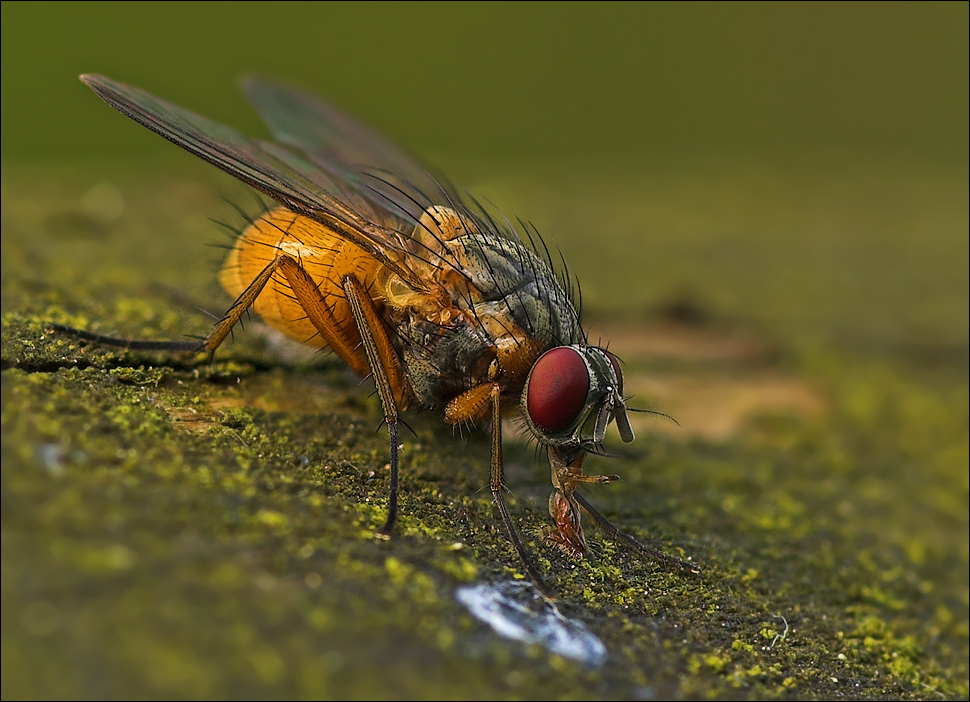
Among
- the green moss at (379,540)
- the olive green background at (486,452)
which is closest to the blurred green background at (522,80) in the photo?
the olive green background at (486,452)

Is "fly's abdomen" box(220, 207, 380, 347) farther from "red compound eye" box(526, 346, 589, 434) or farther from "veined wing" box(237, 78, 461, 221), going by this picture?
"red compound eye" box(526, 346, 589, 434)

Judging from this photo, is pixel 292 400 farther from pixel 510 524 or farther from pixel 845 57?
pixel 845 57

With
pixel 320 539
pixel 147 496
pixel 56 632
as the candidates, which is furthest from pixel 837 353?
pixel 56 632

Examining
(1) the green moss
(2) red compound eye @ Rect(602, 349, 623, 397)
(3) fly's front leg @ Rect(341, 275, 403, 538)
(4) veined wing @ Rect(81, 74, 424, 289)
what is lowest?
(1) the green moss

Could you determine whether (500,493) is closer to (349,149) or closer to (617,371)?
(617,371)

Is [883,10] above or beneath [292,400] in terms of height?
above

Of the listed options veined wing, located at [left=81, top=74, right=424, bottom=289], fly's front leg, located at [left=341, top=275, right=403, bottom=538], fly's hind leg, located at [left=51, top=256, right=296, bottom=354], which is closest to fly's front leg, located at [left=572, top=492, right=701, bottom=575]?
fly's front leg, located at [left=341, top=275, right=403, bottom=538]
